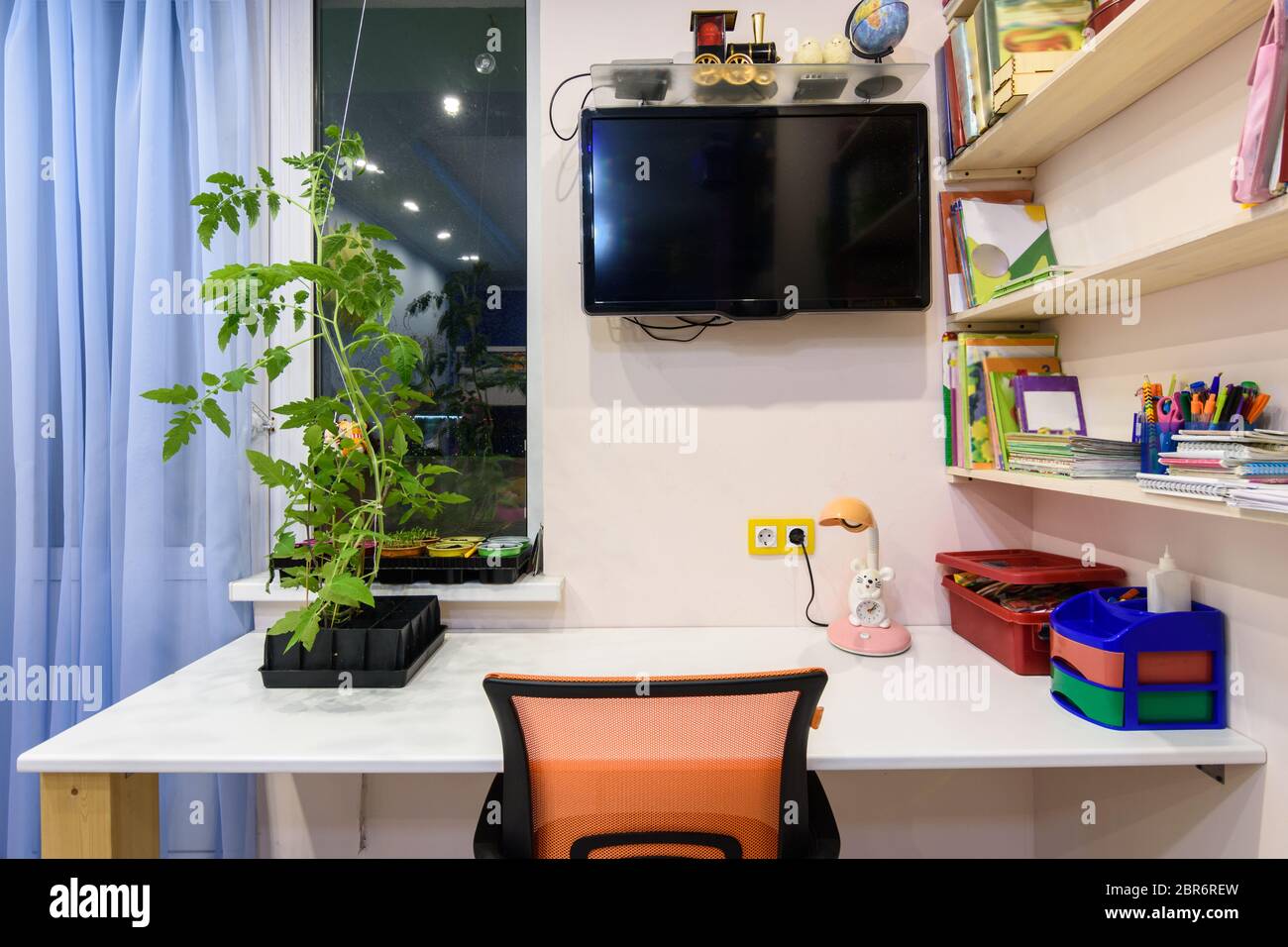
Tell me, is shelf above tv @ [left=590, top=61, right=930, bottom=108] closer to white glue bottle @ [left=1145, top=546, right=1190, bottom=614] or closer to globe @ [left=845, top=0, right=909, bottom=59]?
globe @ [left=845, top=0, right=909, bottom=59]

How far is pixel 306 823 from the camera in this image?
176cm

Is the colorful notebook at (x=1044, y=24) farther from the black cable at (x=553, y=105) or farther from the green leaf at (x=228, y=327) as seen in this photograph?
the green leaf at (x=228, y=327)

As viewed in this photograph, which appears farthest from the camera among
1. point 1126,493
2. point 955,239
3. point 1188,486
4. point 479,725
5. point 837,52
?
point 955,239

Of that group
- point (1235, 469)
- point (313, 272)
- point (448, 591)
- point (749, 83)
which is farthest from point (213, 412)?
point (1235, 469)

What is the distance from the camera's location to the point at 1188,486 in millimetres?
954

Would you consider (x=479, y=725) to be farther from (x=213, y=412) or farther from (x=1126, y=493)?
(x=1126, y=493)

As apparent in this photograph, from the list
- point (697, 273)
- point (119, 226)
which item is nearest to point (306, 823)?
point (119, 226)

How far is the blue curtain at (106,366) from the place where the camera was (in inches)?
62.9

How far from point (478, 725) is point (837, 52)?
5.69ft

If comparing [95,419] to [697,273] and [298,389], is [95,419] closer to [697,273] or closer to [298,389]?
[298,389]

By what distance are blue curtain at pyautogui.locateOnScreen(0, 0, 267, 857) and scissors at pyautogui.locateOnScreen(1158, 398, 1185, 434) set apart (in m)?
2.05

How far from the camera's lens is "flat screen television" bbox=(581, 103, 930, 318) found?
1.62 meters

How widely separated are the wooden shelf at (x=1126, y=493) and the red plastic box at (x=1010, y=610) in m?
0.22
